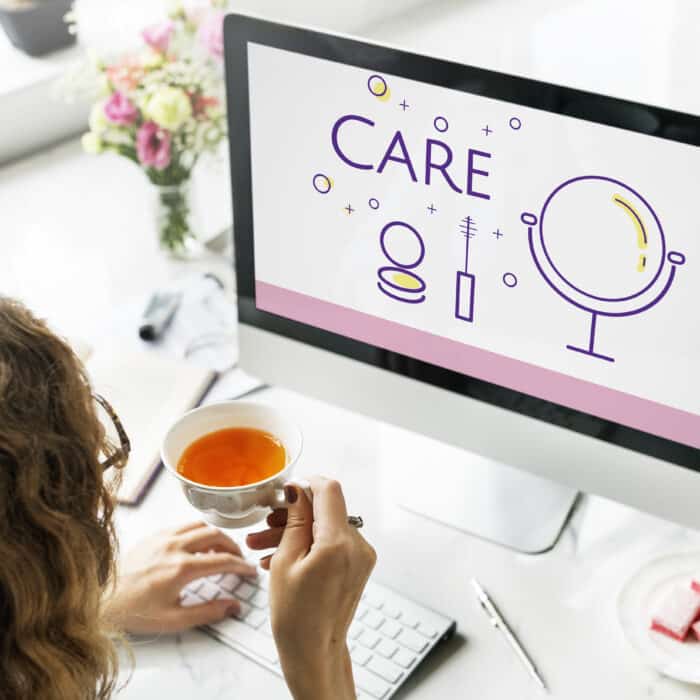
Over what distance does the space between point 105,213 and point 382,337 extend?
70 centimetres

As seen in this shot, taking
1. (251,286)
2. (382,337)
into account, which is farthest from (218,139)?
(382,337)

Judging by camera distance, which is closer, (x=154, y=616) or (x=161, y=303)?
(x=154, y=616)

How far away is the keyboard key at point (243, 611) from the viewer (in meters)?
1.03

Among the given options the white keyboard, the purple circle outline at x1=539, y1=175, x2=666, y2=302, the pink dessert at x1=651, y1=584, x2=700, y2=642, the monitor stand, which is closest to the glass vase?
the monitor stand

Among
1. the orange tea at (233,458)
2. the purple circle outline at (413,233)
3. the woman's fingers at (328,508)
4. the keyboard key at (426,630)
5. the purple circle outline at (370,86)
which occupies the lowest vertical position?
the keyboard key at (426,630)

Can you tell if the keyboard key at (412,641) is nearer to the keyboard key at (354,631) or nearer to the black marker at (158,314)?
the keyboard key at (354,631)

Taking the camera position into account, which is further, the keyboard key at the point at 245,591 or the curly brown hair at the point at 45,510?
the keyboard key at the point at 245,591

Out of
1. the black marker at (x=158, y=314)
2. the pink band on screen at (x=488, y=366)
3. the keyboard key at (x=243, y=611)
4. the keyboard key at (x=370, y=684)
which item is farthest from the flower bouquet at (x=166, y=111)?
the keyboard key at (x=370, y=684)

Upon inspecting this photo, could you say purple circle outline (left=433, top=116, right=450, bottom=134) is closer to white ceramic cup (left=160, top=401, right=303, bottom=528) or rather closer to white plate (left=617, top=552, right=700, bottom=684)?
white ceramic cup (left=160, top=401, right=303, bottom=528)

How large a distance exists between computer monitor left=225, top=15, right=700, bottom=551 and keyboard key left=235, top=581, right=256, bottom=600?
199 millimetres

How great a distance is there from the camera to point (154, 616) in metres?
1.01

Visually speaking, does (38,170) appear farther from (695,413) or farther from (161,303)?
(695,413)

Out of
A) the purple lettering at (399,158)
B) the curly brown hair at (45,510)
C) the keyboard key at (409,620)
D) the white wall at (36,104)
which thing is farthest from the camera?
the white wall at (36,104)

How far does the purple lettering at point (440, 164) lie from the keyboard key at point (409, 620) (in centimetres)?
39
